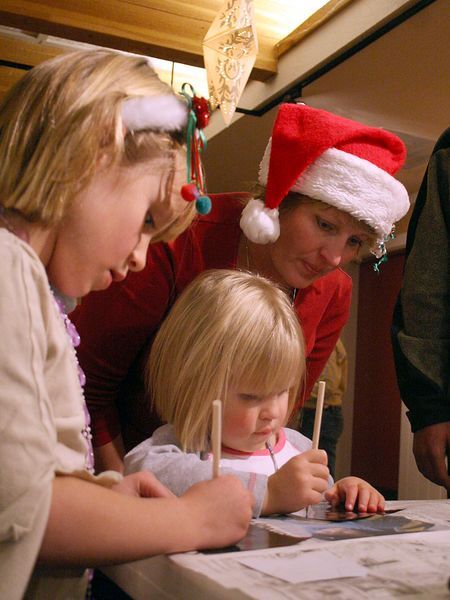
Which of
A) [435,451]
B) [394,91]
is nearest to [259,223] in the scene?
[435,451]

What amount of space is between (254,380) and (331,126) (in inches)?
24.1

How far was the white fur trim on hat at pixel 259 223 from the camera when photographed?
1.29m

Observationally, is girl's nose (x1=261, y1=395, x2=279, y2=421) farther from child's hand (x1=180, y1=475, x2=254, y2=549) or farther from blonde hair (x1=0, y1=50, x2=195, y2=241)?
blonde hair (x1=0, y1=50, x2=195, y2=241)

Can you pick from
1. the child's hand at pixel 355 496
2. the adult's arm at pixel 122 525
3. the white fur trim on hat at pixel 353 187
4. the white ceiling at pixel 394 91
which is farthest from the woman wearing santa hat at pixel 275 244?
the white ceiling at pixel 394 91

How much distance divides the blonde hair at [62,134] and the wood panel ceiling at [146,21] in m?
2.11

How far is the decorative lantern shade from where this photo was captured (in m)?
2.23

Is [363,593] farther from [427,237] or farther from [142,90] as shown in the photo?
[427,237]

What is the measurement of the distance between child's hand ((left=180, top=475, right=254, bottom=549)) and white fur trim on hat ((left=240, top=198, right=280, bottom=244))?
0.63 m

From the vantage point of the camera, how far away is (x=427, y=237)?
1.43 m

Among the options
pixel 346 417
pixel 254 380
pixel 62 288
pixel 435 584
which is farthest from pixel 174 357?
pixel 346 417

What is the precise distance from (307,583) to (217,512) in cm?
15

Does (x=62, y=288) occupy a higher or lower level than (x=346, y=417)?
higher

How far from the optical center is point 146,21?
2750 mm

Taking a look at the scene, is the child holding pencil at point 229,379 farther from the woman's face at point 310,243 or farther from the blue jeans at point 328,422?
the blue jeans at point 328,422
